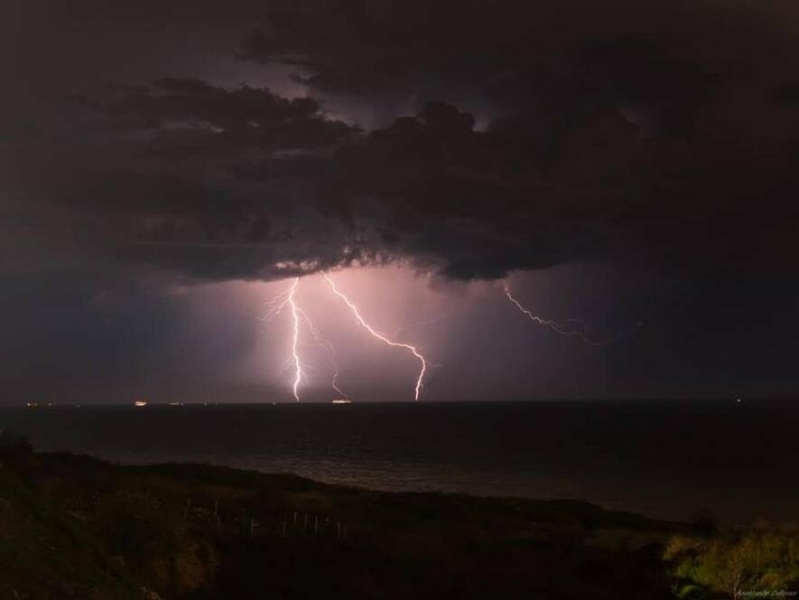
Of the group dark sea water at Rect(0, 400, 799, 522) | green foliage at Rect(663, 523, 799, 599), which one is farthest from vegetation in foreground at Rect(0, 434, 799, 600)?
dark sea water at Rect(0, 400, 799, 522)

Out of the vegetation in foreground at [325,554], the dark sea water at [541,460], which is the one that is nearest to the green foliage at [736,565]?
the vegetation in foreground at [325,554]

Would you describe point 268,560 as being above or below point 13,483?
below

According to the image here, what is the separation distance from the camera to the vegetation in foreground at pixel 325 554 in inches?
736

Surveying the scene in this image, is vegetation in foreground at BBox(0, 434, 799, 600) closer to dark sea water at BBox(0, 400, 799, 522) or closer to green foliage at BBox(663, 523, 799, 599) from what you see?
green foliage at BBox(663, 523, 799, 599)

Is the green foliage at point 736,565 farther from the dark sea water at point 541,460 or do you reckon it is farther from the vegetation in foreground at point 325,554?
the dark sea water at point 541,460

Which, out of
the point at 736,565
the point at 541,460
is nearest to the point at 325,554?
the point at 736,565

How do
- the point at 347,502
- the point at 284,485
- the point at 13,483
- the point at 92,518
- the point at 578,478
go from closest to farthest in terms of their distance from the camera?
the point at 13,483, the point at 92,518, the point at 347,502, the point at 284,485, the point at 578,478

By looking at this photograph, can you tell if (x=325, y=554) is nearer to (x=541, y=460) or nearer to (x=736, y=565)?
(x=736, y=565)

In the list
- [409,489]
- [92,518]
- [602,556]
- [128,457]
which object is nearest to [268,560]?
[92,518]

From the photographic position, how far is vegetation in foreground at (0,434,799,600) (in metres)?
18.7

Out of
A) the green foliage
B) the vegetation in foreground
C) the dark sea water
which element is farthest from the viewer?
the dark sea water

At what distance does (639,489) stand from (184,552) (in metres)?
56.7

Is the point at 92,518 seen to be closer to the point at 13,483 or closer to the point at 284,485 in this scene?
the point at 13,483

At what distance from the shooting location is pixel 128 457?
10838 centimetres
